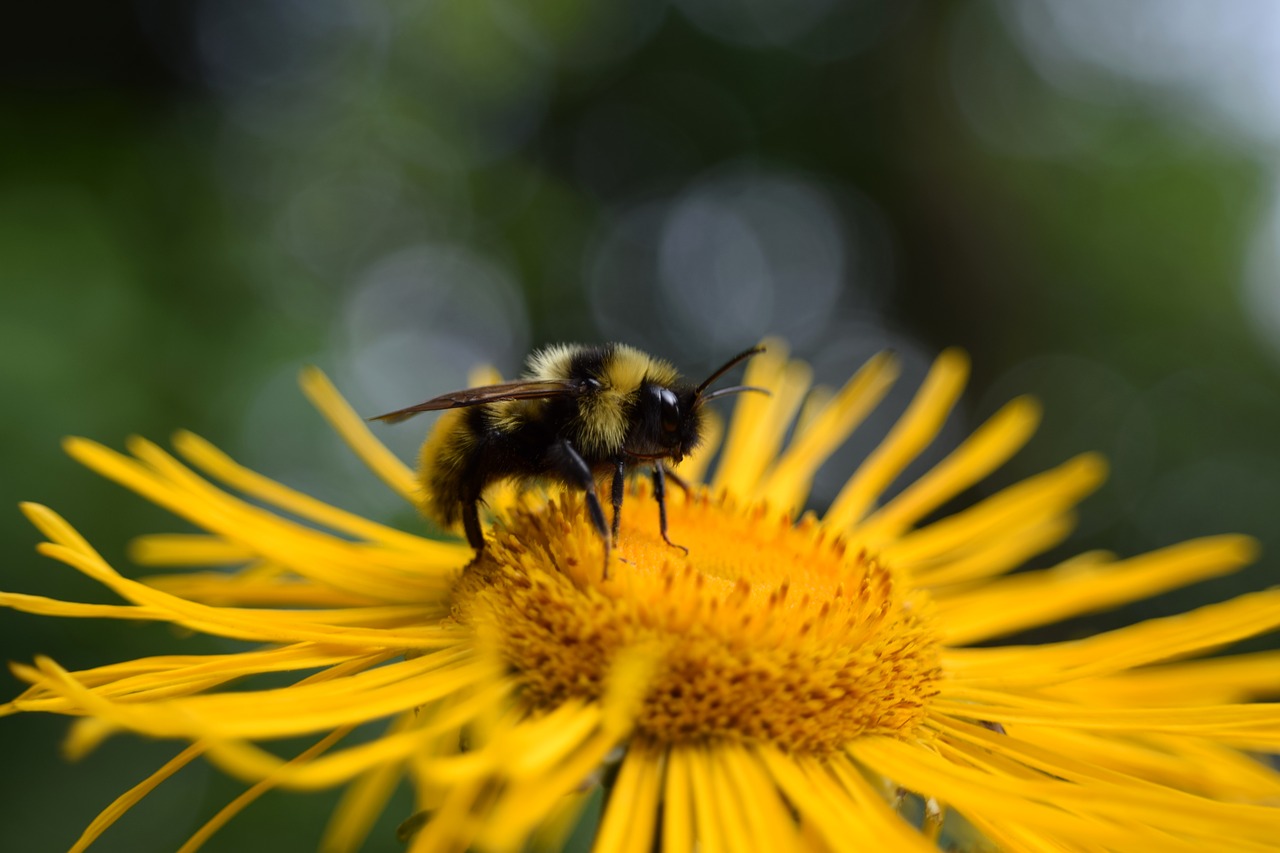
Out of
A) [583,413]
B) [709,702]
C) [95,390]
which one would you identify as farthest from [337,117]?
[709,702]

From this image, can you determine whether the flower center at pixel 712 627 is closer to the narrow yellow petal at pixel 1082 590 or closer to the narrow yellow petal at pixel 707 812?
the narrow yellow petal at pixel 707 812

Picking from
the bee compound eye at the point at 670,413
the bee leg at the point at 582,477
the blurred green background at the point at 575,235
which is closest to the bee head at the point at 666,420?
the bee compound eye at the point at 670,413

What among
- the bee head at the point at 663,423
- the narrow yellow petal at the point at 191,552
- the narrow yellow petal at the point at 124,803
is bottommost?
the narrow yellow petal at the point at 124,803

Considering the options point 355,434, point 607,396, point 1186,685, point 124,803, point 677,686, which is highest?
point 355,434

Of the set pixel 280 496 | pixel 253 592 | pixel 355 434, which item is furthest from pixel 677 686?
pixel 355 434

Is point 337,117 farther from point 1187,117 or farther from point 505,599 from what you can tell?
point 1187,117

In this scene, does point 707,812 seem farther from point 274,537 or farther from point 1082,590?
point 1082,590
